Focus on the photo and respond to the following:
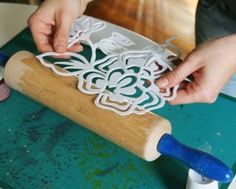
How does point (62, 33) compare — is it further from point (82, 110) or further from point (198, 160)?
point (198, 160)

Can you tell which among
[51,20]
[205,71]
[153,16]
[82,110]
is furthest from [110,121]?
[153,16]

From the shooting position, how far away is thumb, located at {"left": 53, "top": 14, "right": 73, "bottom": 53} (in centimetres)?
83

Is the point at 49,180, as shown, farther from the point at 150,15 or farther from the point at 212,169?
the point at 150,15

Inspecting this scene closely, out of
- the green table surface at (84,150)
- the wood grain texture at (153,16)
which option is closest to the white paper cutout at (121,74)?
the green table surface at (84,150)

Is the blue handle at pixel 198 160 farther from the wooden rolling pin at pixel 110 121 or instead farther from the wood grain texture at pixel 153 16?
the wood grain texture at pixel 153 16

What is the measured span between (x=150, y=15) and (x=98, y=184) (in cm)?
125

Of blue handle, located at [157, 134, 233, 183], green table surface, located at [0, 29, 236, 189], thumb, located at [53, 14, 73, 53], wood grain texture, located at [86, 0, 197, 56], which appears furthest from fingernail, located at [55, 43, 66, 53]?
wood grain texture, located at [86, 0, 197, 56]

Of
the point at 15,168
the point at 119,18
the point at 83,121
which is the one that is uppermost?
the point at 83,121

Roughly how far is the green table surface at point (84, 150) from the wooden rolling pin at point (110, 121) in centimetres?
7

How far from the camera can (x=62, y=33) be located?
848mm

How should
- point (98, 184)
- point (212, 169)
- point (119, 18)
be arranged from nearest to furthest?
point (212, 169), point (98, 184), point (119, 18)

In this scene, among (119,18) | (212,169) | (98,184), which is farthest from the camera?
(119,18)

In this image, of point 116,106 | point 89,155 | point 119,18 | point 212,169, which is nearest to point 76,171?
point 89,155

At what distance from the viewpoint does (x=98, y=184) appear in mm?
754
